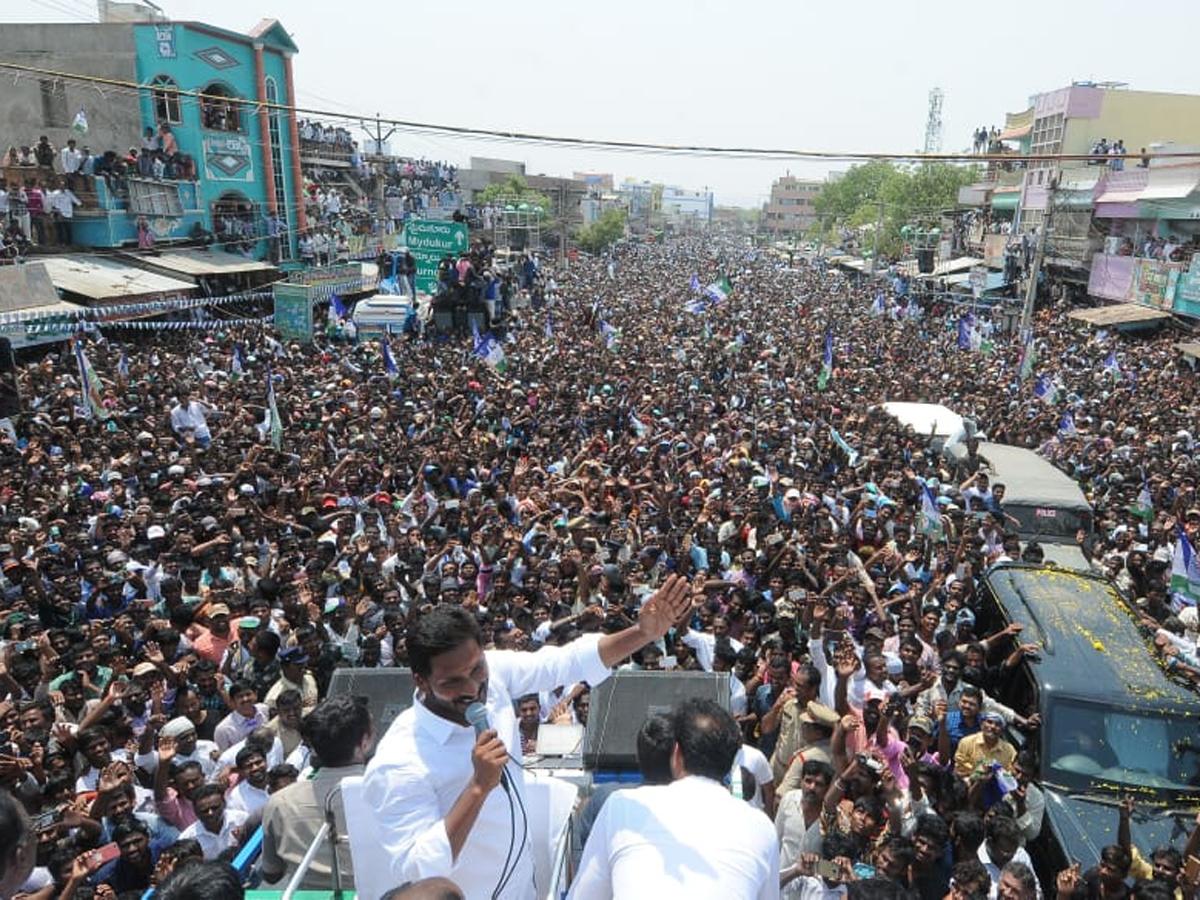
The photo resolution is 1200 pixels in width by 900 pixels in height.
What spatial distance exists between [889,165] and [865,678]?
89086 millimetres

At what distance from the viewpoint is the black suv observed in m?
4.45

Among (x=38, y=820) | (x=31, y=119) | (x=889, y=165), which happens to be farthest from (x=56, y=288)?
(x=889, y=165)

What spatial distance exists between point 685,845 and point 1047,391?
15.7 m

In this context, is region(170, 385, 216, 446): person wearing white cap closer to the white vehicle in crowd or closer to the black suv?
the white vehicle in crowd

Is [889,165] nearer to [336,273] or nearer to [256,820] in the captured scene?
[336,273]

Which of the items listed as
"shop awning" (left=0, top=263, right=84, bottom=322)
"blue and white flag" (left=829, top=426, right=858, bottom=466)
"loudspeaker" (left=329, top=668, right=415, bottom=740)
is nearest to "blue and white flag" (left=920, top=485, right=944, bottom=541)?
"blue and white flag" (left=829, top=426, right=858, bottom=466)

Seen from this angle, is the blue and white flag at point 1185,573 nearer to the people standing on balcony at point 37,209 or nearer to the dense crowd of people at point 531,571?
the dense crowd of people at point 531,571

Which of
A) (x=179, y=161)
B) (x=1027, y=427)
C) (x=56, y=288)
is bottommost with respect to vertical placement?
(x=1027, y=427)

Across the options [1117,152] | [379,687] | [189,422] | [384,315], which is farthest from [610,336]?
[1117,152]

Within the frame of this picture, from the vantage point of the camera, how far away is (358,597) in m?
6.79

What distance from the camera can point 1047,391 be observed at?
15.4 m

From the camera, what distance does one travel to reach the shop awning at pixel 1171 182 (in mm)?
23875

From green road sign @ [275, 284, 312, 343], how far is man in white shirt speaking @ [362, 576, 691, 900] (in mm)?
18738

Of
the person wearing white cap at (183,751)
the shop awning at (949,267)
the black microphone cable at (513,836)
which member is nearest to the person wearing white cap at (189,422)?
the person wearing white cap at (183,751)
